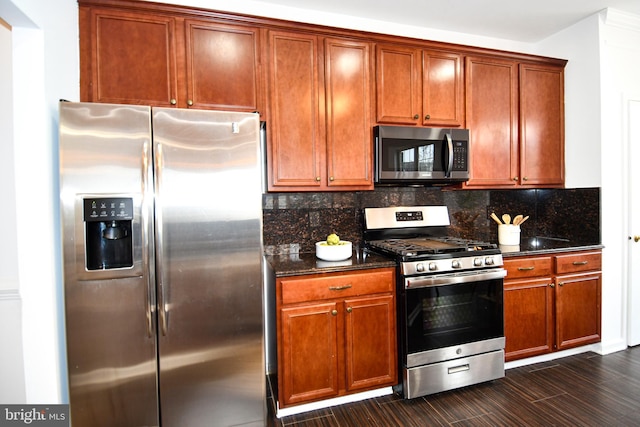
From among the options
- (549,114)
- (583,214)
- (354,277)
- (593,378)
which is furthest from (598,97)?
(354,277)

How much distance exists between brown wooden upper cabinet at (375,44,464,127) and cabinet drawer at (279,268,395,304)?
1135mm

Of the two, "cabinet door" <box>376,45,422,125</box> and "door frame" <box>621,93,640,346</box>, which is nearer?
"cabinet door" <box>376,45,422,125</box>

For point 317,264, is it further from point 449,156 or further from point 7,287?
point 7,287

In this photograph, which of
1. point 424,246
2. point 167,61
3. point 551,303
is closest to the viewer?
point 167,61

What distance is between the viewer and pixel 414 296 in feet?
7.11

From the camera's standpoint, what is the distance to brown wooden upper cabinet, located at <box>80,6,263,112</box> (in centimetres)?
194

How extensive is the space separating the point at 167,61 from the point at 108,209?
3.33ft

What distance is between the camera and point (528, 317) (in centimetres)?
256

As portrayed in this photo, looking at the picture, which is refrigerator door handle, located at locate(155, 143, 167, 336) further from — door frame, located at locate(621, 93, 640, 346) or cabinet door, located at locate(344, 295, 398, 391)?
door frame, located at locate(621, 93, 640, 346)

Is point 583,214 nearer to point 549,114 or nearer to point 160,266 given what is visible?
point 549,114

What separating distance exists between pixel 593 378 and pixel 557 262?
2.78ft

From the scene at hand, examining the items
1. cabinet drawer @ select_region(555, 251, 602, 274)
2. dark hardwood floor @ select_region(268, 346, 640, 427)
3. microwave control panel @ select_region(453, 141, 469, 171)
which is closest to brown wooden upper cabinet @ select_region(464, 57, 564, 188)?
microwave control panel @ select_region(453, 141, 469, 171)

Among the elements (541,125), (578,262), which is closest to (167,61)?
(541,125)

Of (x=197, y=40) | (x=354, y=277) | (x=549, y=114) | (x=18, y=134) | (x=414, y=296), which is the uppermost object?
(x=197, y=40)
